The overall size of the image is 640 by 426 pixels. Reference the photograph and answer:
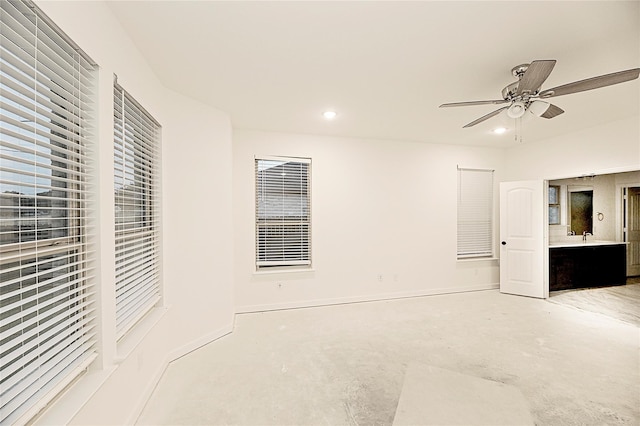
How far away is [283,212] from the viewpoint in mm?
4551

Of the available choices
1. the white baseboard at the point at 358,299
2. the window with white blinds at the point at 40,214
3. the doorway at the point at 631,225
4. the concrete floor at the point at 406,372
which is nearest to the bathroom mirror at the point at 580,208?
the doorway at the point at 631,225

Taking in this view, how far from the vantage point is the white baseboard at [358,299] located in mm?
4397

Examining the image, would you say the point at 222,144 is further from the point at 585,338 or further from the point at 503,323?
the point at 585,338

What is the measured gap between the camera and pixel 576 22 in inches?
74.8

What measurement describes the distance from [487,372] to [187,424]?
247cm

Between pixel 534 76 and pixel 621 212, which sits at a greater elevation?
pixel 534 76

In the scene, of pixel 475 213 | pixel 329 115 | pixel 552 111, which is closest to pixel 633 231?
pixel 475 213

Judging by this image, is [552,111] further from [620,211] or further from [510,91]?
[620,211]

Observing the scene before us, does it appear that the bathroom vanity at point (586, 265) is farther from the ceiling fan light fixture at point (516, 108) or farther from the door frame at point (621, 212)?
the ceiling fan light fixture at point (516, 108)

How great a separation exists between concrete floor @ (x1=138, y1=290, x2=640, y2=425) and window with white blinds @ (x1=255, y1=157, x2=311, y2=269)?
0.94 m

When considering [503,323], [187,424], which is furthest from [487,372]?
[187,424]

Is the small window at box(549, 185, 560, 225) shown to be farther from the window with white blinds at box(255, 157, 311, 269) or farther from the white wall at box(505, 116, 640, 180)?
the window with white blinds at box(255, 157, 311, 269)

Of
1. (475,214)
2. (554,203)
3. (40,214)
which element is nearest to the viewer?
(40,214)

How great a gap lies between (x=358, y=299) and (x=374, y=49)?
3725 millimetres
